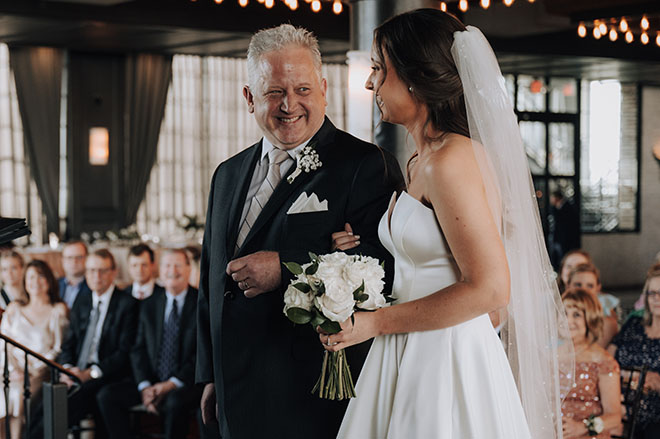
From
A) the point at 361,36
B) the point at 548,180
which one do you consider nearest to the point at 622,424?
the point at 361,36

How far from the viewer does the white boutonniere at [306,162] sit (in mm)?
→ 2506

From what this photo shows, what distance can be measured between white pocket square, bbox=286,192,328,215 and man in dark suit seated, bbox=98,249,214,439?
3.28 metres

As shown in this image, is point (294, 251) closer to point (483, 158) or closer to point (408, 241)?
point (408, 241)

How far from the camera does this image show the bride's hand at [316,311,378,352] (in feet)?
6.88

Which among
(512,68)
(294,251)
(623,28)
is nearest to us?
(294,251)

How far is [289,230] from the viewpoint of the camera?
2.46 meters

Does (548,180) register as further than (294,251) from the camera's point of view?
Yes

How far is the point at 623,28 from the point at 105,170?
787 centimetres

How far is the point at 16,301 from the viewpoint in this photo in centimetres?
633

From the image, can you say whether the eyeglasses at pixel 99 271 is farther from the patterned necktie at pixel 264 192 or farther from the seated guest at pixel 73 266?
the patterned necktie at pixel 264 192

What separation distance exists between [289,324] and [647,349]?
3021 millimetres

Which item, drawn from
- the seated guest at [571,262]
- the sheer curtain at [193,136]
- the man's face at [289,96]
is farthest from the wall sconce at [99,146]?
the man's face at [289,96]

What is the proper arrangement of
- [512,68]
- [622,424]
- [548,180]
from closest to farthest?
[622,424]
[512,68]
[548,180]

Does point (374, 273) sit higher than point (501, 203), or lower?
lower
